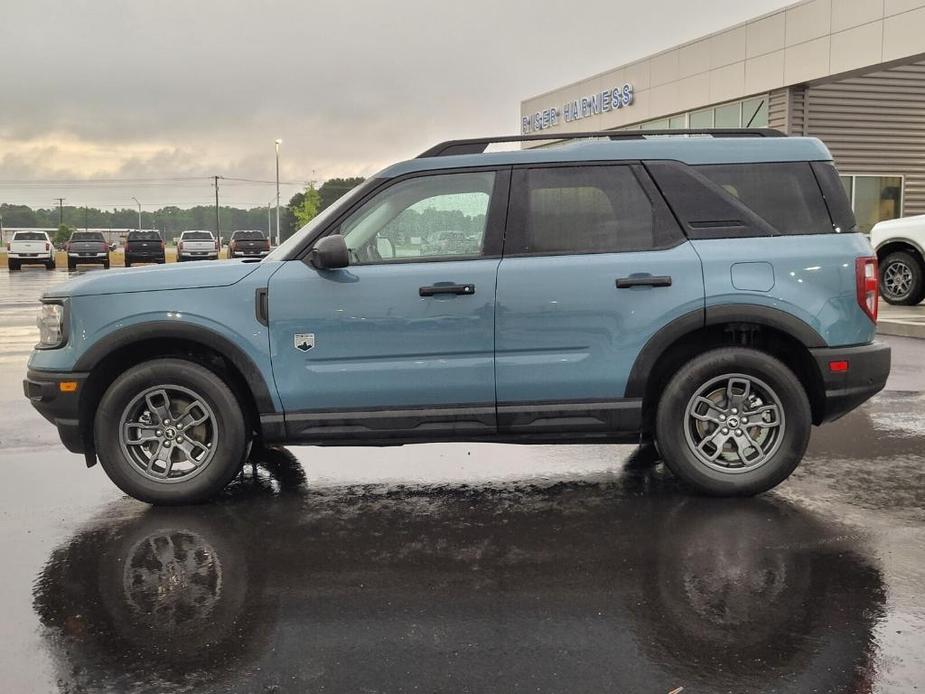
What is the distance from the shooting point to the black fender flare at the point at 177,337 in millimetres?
4898

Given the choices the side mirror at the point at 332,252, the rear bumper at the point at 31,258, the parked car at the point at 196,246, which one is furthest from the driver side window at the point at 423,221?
the parked car at the point at 196,246

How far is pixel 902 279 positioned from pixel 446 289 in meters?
12.6

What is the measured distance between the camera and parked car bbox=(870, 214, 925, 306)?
1418 centimetres

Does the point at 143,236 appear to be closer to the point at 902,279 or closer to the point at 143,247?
the point at 143,247

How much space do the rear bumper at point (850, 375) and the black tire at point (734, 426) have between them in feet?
0.49

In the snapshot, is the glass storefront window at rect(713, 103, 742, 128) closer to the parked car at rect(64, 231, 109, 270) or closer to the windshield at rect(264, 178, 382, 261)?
the windshield at rect(264, 178, 382, 261)

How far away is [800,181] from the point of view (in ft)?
16.7

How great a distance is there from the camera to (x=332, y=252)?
188 inches

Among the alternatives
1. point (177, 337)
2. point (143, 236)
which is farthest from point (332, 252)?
point (143, 236)

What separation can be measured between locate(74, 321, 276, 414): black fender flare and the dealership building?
60.7ft

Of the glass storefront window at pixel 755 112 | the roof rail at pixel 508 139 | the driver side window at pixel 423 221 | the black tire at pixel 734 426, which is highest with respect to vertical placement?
the glass storefront window at pixel 755 112

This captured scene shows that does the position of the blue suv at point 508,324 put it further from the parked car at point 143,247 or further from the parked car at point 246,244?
the parked car at point 246,244

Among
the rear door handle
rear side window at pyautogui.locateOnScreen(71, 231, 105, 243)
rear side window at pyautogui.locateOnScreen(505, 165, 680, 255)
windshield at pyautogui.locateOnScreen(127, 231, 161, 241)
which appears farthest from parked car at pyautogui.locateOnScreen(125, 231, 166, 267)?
the rear door handle

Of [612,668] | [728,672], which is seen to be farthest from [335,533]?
[728,672]
